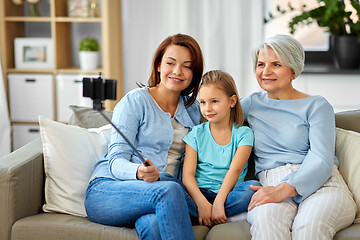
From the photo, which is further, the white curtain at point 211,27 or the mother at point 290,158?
the white curtain at point 211,27

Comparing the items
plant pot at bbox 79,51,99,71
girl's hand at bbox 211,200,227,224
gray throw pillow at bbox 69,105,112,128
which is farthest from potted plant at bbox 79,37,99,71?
girl's hand at bbox 211,200,227,224

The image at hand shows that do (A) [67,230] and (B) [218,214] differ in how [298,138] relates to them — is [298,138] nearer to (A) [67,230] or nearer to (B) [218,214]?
(B) [218,214]

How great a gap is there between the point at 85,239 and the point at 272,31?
2.51m

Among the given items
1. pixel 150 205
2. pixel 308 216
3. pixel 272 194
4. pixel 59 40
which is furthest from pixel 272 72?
pixel 59 40

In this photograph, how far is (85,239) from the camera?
6.15ft

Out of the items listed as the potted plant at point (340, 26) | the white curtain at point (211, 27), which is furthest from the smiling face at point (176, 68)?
the white curtain at point (211, 27)

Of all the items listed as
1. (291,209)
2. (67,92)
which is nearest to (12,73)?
(67,92)

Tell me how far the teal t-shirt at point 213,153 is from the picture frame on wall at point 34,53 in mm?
2036

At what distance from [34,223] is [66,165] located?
0.88 feet

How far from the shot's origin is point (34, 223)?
192cm

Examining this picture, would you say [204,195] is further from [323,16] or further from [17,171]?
[323,16]

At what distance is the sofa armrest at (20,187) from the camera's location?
1896 mm

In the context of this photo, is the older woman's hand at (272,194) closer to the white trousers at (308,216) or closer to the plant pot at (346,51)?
the white trousers at (308,216)

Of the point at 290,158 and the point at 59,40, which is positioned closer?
the point at 290,158
